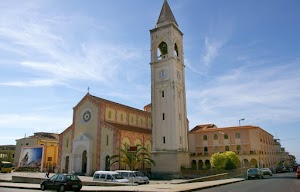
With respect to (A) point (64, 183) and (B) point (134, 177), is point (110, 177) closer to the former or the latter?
(B) point (134, 177)

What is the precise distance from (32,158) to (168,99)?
36328 mm

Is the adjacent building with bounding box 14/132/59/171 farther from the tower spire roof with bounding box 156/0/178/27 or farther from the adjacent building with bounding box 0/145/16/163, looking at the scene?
the adjacent building with bounding box 0/145/16/163

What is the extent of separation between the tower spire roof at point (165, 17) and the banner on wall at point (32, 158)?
37417mm

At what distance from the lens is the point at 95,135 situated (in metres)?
46.3

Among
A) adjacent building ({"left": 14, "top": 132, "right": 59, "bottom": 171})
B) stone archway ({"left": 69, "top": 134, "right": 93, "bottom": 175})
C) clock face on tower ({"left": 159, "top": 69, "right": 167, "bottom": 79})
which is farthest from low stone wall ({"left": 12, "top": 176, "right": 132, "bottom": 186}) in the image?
adjacent building ({"left": 14, "top": 132, "right": 59, "bottom": 171})

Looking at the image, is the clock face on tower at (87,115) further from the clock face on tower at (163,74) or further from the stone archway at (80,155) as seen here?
the clock face on tower at (163,74)

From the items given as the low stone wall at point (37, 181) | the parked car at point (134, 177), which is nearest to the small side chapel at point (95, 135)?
the low stone wall at point (37, 181)

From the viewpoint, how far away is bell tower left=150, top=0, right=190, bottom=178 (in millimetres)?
41031

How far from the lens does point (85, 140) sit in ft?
152

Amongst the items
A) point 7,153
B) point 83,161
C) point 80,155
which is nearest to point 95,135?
point 80,155

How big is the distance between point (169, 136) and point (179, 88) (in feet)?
27.0

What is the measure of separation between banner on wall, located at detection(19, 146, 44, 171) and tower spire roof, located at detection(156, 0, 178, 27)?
37.4m

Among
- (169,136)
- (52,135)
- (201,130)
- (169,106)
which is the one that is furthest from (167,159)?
(52,135)

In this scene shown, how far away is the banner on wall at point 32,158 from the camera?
5981 cm
